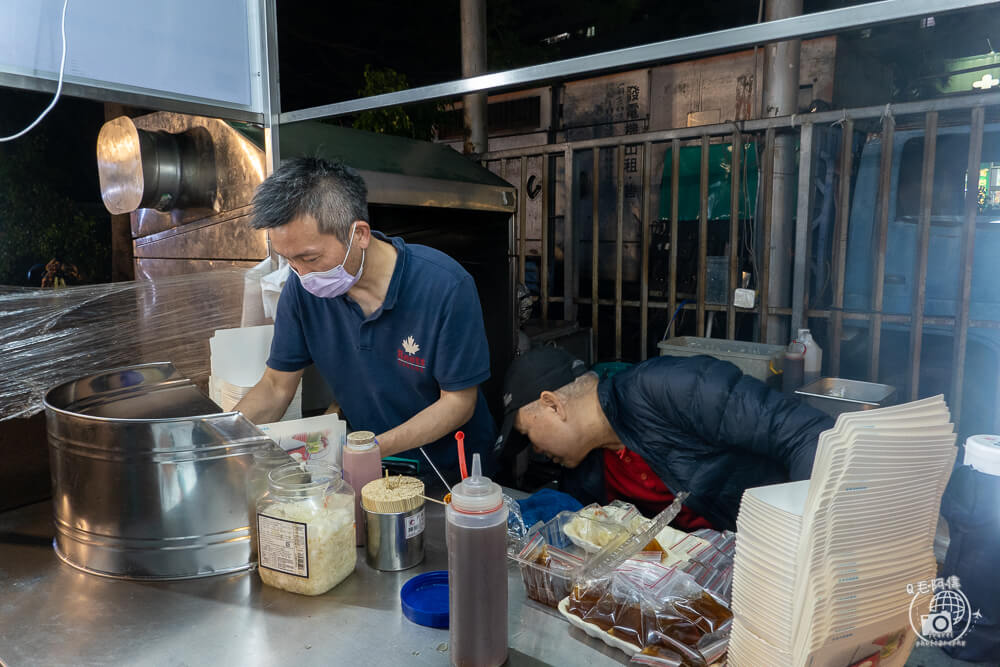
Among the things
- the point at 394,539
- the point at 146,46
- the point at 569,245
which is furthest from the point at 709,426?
the point at 569,245

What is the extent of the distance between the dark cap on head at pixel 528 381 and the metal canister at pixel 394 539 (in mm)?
971

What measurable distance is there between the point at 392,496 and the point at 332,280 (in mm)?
817

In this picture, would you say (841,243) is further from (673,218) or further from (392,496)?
(392,496)

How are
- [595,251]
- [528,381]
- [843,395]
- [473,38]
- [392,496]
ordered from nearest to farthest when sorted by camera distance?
[392,496]
[528,381]
[843,395]
[595,251]
[473,38]

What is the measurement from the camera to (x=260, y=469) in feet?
4.01

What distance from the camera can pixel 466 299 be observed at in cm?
192

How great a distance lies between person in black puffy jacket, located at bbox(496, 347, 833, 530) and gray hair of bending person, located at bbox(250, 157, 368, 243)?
0.89 metres

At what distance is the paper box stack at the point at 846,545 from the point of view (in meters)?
0.74

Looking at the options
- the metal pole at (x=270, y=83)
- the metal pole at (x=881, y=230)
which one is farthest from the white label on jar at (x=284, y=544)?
the metal pole at (x=881, y=230)

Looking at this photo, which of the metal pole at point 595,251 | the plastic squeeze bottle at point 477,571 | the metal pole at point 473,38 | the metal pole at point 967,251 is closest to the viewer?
the plastic squeeze bottle at point 477,571

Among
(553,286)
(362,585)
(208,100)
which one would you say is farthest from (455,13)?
(362,585)

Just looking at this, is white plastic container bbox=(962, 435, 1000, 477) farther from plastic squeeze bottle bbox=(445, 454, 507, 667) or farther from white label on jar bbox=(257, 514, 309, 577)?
white label on jar bbox=(257, 514, 309, 577)

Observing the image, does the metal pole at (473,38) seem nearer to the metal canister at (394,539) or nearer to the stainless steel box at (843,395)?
the stainless steel box at (843,395)

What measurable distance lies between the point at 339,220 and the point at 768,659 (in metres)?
1.43
